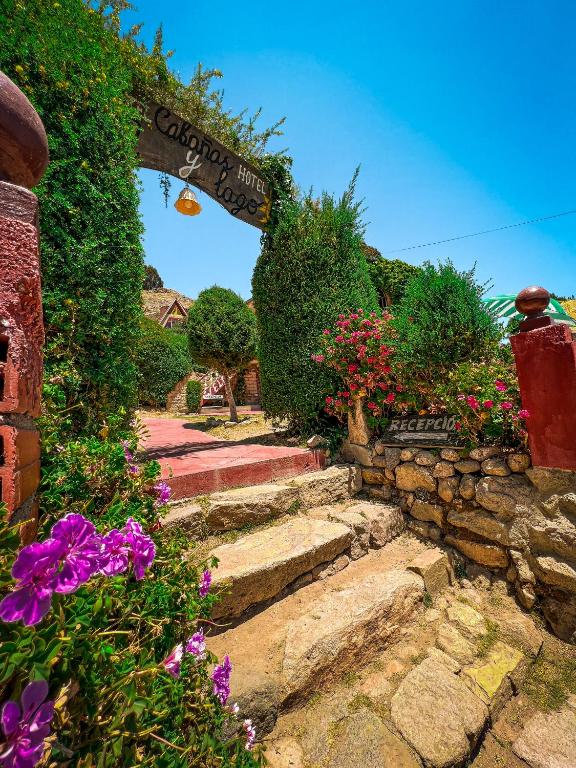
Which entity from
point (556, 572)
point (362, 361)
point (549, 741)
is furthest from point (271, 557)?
point (362, 361)

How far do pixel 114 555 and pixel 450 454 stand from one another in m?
3.00

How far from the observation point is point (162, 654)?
4.19 ft

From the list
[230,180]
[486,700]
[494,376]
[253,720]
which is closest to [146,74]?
[230,180]

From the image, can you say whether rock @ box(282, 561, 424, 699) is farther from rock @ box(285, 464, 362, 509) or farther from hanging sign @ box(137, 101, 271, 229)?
hanging sign @ box(137, 101, 271, 229)

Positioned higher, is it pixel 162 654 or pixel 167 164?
pixel 167 164

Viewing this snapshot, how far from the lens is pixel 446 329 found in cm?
358

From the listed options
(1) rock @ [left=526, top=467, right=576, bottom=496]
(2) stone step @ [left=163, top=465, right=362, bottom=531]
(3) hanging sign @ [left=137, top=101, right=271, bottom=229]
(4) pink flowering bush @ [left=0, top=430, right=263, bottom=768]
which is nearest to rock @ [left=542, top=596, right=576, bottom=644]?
(1) rock @ [left=526, top=467, right=576, bottom=496]

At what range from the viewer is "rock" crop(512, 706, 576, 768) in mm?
1778

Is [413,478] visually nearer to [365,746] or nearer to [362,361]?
[362,361]

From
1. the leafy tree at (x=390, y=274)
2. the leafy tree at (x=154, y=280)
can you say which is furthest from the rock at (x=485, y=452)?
the leafy tree at (x=154, y=280)

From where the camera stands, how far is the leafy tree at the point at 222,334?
10.4 m

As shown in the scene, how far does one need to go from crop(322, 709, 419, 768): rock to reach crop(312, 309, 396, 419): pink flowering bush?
2527mm

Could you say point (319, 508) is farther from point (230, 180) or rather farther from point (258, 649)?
point (230, 180)

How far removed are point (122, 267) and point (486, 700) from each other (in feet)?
12.3
